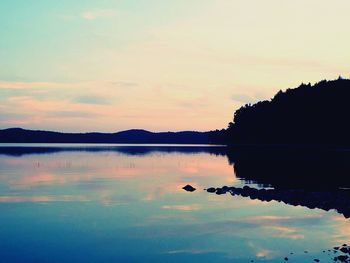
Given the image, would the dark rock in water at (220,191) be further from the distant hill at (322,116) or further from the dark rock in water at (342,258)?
the distant hill at (322,116)

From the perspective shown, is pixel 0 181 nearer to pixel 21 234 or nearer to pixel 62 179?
pixel 62 179

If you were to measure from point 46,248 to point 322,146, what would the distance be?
6838 inches

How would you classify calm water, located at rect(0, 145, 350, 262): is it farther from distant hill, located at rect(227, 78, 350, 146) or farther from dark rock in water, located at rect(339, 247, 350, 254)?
distant hill, located at rect(227, 78, 350, 146)

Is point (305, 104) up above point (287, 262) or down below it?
above


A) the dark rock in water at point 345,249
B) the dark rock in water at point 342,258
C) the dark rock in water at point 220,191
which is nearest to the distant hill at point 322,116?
the dark rock in water at point 220,191

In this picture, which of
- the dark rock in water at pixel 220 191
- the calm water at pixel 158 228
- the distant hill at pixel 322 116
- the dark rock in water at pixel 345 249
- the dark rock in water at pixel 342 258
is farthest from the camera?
the distant hill at pixel 322 116

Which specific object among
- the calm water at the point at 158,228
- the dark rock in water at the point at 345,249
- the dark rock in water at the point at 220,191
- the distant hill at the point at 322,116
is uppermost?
the distant hill at the point at 322,116

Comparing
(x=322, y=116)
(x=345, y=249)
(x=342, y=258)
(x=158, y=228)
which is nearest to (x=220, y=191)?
(x=158, y=228)

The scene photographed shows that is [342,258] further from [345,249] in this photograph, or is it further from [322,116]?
[322,116]

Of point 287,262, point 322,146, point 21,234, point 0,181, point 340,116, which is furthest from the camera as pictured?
point 322,146

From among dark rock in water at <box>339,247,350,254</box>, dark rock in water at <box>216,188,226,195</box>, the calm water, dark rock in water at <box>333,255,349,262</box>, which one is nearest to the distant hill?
dark rock in water at <box>216,188,226,195</box>

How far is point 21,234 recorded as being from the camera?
95.0 feet

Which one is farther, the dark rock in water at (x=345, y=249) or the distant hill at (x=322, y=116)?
the distant hill at (x=322, y=116)

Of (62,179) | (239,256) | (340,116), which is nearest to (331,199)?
(239,256)
